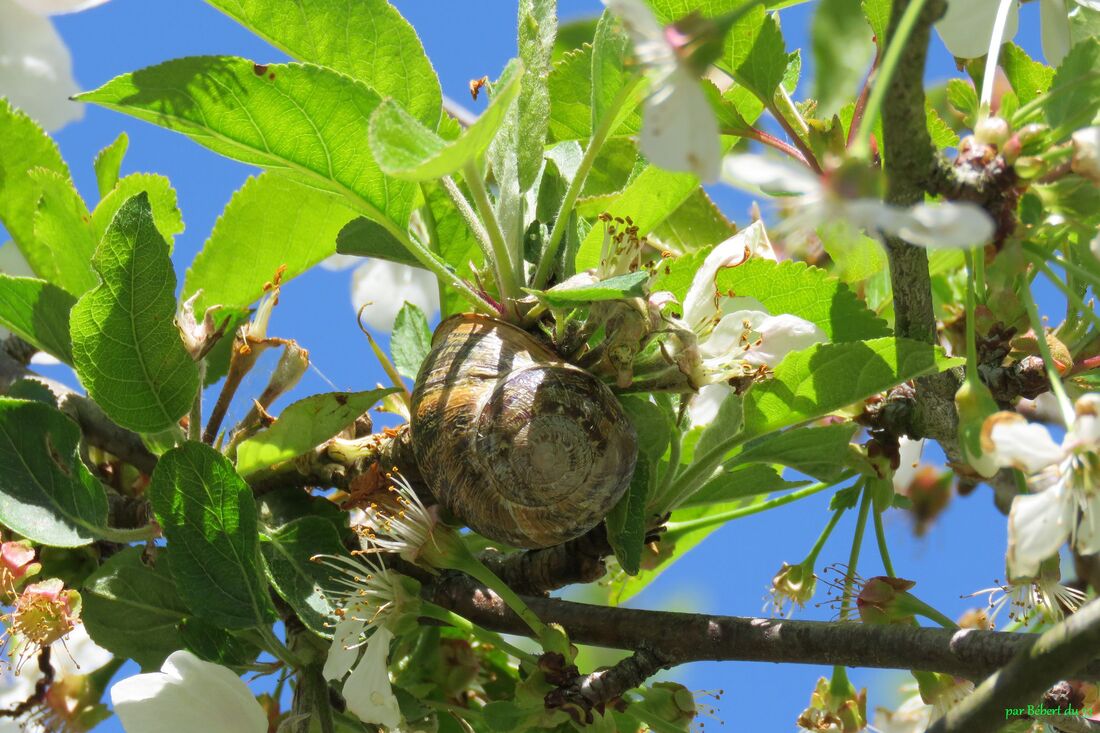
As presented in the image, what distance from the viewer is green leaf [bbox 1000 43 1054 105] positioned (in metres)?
1.18

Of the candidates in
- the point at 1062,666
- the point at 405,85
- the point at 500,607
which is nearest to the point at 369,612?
the point at 500,607

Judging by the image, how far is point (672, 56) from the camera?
2.32 feet

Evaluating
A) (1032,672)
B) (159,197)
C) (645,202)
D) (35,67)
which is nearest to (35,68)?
(35,67)

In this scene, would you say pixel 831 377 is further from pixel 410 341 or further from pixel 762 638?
pixel 410 341

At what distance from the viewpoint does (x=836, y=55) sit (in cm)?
71

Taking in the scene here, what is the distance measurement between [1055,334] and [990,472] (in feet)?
1.39

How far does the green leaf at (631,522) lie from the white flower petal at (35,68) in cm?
90

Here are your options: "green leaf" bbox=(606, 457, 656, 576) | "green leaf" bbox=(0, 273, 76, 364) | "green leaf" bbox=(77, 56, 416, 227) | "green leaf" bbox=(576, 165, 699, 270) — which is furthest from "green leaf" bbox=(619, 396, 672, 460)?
"green leaf" bbox=(0, 273, 76, 364)

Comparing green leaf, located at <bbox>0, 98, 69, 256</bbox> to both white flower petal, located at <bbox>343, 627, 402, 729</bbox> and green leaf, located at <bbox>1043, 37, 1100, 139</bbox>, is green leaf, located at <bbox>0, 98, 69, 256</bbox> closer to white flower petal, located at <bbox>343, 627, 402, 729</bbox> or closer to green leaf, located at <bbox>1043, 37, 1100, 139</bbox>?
white flower petal, located at <bbox>343, 627, 402, 729</bbox>

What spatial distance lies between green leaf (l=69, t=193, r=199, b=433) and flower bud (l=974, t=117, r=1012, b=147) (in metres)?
0.65

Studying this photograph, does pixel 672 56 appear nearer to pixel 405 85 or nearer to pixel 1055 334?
pixel 405 85

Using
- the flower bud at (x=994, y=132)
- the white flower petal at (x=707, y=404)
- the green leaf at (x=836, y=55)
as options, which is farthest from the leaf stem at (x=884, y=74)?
the white flower petal at (x=707, y=404)

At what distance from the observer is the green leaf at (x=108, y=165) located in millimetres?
1392

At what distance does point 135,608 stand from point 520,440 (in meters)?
0.47
